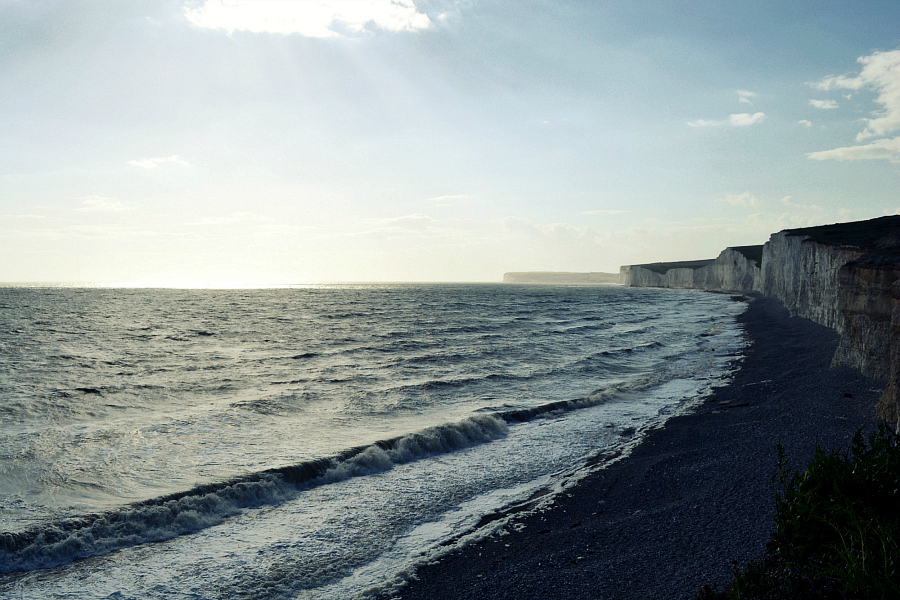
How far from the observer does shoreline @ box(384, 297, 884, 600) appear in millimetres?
5711

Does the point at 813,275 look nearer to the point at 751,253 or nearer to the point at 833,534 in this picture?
the point at 833,534

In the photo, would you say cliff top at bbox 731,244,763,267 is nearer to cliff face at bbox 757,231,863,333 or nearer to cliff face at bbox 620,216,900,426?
cliff face at bbox 620,216,900,426

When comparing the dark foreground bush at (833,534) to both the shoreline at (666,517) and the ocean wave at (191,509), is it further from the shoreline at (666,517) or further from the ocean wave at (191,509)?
the ocean wave at (191,509)

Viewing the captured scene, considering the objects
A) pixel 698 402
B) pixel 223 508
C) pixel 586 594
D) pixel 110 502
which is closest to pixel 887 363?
pixel 698 402

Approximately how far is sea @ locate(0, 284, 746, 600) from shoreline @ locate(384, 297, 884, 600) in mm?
578

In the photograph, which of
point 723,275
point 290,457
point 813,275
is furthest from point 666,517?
point 723,275

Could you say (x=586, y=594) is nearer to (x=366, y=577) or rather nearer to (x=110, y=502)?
(x=366, y=577)

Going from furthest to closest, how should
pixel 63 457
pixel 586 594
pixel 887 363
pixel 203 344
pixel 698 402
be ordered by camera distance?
pixel 203 344 → pixel 698 402 → pixel 887 363 → pixel 63 457 → pixel 586 594

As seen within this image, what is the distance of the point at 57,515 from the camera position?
8.05 m

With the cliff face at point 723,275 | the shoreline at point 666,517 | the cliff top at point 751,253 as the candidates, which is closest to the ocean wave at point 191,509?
the shoreline at point 666,517

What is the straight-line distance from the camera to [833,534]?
4203 millimetres

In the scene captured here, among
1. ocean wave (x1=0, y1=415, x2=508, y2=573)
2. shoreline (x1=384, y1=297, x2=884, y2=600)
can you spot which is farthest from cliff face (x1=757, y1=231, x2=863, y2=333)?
ocean wave (x1=0, y1=415, x2=508, y2=573)

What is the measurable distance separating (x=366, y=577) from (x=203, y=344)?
31.4 metres

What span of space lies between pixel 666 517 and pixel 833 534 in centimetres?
321
